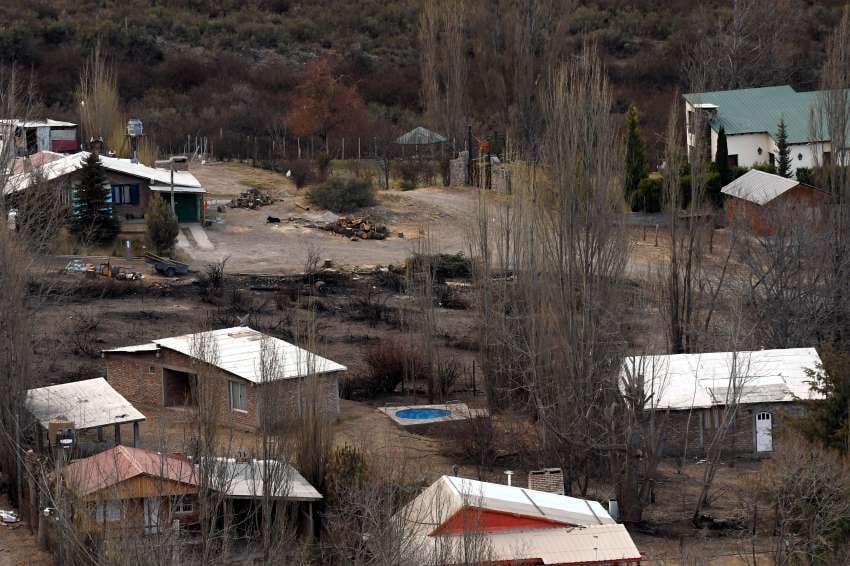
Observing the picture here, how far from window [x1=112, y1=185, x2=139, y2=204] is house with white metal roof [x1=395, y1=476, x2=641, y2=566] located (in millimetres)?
20421

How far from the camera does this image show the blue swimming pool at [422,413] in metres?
23.4

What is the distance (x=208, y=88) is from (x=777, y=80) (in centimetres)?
2230

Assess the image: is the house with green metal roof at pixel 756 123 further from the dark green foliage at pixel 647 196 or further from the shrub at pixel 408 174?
the shrub at pixel 408 174

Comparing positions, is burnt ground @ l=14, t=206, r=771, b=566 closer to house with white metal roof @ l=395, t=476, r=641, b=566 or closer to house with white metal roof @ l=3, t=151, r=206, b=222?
house with white metal roof @ l=395, t=476, r=641, b=566

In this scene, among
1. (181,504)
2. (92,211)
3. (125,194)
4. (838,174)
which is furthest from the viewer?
(125,194)

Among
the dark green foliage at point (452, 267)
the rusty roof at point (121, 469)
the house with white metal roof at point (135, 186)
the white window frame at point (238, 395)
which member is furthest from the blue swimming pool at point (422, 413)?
the house with white metal roof at point (135, 186)

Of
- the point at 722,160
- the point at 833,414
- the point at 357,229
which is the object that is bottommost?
the point at 833,414

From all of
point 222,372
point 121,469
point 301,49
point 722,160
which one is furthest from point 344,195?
point 301,49

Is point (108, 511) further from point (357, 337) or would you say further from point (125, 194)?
point (125, 194)

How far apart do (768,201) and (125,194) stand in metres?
15.6

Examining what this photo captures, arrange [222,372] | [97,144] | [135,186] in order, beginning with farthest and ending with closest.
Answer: [97,144] → [135,186] → [222,372]

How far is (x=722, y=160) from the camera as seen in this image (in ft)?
127

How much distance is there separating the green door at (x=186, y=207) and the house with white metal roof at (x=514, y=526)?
2098 centimetres

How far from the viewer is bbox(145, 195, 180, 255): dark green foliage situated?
33.3 metres
